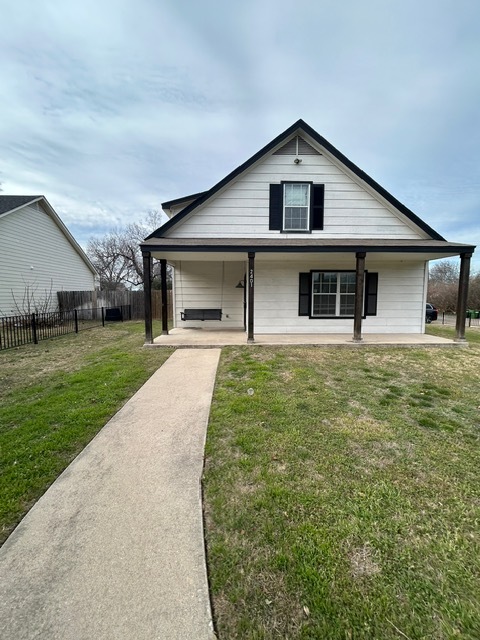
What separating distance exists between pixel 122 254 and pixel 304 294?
31.4 metres

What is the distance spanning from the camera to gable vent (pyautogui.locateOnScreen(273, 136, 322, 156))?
9.79m

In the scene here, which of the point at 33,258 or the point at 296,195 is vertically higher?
the point at 296,195

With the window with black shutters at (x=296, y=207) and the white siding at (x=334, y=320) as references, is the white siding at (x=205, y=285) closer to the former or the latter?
the white siding at (x=334, y=320)

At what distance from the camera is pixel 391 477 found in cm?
257

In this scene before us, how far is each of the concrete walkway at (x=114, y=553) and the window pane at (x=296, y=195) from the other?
887cm

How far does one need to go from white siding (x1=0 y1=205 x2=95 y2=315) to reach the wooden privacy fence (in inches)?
28.0

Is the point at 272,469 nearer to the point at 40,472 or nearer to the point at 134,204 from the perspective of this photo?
the point at 40,472

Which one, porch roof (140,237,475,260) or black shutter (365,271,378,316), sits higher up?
porch roof (140,237,475,260)

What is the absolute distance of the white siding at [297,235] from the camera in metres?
9.85

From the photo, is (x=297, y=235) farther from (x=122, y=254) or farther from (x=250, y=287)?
(x=122, y=254)

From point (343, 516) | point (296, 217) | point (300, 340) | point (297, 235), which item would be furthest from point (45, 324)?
point (343, 516)

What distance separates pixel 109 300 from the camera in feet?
61.6

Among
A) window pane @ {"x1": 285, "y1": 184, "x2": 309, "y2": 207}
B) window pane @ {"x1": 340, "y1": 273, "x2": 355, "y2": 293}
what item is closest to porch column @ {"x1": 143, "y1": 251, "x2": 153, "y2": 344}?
window pane @ {"x1": 285, "y1": 184, "x2": 309, "y2": 207}

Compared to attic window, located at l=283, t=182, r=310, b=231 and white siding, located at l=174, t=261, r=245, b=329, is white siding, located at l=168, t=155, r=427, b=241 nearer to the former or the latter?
attic window, located at l=283, t=182, r=310, b=231
